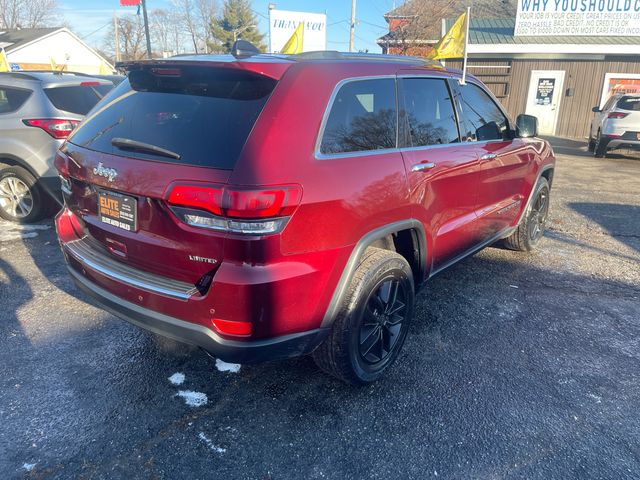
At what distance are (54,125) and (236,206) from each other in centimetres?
442

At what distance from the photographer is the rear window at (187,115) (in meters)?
2.16

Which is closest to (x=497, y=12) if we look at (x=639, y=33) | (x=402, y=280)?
(x=639, y=33)

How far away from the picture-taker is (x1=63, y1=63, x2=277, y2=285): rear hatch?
83.7 inches

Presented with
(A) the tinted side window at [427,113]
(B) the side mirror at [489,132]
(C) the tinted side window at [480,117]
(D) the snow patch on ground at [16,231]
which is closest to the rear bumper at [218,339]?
(A) the tinted side window at [427,113]

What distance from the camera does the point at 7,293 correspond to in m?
3.95

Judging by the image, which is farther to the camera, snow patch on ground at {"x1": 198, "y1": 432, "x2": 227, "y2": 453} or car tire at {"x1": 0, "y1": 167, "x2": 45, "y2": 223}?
car tire at {"x1": 0, "y1": 167, "x2": 45, "y2": 223}

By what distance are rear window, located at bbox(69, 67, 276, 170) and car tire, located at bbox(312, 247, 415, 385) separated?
1010mm

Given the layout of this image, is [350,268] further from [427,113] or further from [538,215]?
[538,215]

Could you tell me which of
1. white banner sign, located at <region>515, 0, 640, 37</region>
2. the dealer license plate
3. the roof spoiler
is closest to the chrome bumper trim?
the dealer license plate

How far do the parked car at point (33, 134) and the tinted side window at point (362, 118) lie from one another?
4.12 metres

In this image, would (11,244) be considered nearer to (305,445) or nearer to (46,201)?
(46,201)

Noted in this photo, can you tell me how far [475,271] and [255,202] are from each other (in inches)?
127

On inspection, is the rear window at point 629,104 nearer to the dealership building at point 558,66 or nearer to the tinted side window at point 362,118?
the dealership building at point 558,66

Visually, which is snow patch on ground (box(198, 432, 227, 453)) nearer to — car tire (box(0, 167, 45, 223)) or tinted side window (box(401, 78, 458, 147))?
tinted side window (box(401, 78, 458, 147))
